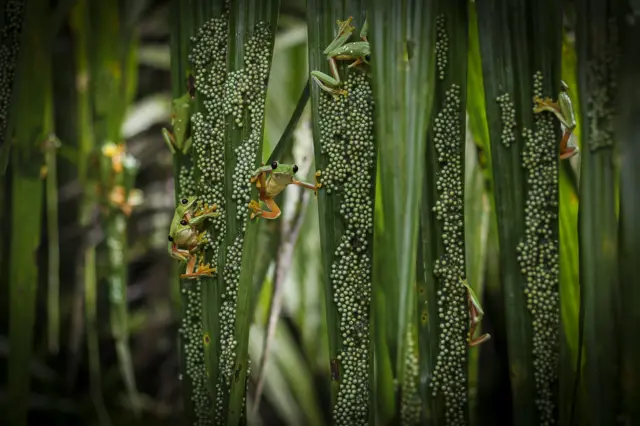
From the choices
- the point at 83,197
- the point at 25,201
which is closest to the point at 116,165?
the point at 83,197

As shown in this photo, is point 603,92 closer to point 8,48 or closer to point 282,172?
point 282,172

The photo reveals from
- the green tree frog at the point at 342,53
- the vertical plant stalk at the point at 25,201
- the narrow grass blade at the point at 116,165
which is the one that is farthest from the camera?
the narrow grass blade at the point at 116,165

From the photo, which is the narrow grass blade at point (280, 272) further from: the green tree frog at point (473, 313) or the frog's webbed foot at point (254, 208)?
the green tree frog at point (473, 313)

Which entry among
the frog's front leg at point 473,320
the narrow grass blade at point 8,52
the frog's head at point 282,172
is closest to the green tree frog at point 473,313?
the frog's front leg at point 473,320

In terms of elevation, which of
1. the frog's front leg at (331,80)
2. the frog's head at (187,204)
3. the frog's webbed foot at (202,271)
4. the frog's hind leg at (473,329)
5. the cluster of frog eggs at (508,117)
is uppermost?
the frog's front leg at (331,80)

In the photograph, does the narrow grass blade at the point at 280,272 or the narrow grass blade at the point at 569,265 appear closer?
the narrow grass blade at the point at 569,265

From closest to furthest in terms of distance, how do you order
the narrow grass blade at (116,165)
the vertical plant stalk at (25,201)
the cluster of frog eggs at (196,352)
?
the cluster of frog eggs at (196,352) → the vertical plant stalk at (25,201) → the narrow grass blade at (116,165)
